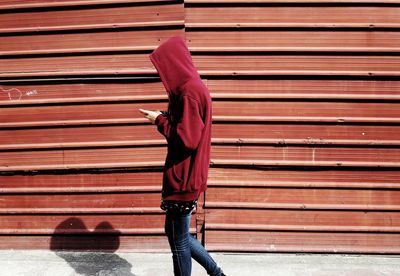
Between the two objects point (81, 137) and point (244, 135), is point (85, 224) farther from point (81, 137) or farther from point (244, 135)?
point (244, 135)

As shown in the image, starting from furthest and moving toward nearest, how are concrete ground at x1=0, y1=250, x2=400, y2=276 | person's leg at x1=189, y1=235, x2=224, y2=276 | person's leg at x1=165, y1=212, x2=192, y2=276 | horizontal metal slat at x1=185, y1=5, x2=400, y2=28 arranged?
horizontal metal slat at x1=185, y1=5, x2=400, y2=28 → concrete ground at x1=0, y1=250, x2=400, y2=276 → person's leg at x1=189, y1=235, x2=224, y2=276 → person's leg at x1=165, y1=212, x2=192, y2=276

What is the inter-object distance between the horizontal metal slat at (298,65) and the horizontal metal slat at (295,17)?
0.96 feet

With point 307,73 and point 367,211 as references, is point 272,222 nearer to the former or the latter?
point 367,211

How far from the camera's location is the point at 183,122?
8.95 ft

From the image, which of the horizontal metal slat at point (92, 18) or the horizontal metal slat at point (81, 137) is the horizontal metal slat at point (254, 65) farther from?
the horizontal metal slat at point (81, 137)

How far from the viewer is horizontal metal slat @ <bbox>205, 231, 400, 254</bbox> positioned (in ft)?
13.8

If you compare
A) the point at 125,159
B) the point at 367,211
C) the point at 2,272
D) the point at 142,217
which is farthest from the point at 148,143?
the point at 367,211

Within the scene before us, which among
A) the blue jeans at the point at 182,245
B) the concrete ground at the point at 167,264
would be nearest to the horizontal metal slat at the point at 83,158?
the concrete ground at the point at 167,264

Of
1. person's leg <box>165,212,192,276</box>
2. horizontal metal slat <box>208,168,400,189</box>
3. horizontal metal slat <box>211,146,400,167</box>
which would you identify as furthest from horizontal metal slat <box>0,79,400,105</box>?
person's leg <box>165,212,192,276</box>

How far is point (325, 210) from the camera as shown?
4211mm

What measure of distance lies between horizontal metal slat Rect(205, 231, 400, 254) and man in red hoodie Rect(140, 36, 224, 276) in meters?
1.31

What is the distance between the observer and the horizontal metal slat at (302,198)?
13.7 feet

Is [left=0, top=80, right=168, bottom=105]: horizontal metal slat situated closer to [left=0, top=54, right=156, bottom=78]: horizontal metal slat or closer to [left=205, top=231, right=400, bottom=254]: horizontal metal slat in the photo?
[left=0, top=54, right=156, bottom=78]: horizontal metal slat

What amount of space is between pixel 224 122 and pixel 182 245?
1.46 metres
